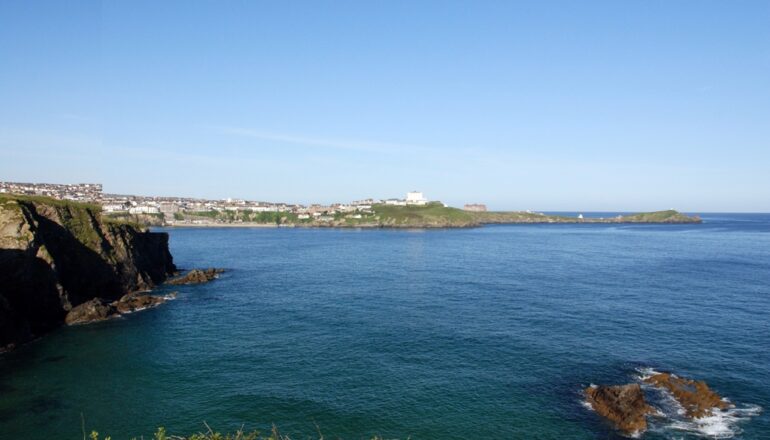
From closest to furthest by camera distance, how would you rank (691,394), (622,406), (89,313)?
(622,406), (691,394), (89,313)

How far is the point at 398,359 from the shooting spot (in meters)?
50.8

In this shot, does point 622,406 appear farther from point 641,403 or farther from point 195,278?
point 195,278

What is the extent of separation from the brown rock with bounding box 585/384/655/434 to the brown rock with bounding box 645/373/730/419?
389 cm

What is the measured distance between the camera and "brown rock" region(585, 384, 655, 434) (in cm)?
3703

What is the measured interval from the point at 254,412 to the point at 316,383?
24.0ft

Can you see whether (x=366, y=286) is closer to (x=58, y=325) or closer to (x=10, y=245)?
(x=58, y=325)

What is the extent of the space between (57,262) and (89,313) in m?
9.43

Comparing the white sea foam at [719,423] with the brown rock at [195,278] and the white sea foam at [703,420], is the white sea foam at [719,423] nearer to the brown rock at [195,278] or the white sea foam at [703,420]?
the white sea foam at [703,420]

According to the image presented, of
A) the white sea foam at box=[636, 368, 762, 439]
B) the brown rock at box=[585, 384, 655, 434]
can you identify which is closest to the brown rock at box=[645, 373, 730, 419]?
the white sea foam at box=[636, 368, 762, 439]

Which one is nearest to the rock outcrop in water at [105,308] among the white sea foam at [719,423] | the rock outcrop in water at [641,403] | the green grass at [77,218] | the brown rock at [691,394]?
the green grass at [77,218]

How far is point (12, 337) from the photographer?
5419 centimetres

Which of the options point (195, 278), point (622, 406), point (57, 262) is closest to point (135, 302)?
point (57, 262)

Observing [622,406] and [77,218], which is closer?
[622,406]

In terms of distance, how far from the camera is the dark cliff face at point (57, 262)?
5666cm
